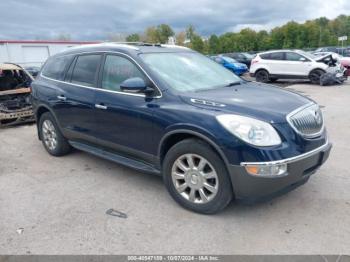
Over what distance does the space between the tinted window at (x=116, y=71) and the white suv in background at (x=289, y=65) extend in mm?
13407

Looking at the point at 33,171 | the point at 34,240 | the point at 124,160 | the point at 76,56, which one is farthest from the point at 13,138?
the point at 34,240

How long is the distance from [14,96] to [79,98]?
190 inches

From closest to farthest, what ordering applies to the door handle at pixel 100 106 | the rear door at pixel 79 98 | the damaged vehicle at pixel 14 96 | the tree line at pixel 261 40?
1. the door handle at pixel 100 106
2. the rear door at pixel 79 98
3. the damaged vehicle at pixel 14 96
4. the tree line at pixel 261 40

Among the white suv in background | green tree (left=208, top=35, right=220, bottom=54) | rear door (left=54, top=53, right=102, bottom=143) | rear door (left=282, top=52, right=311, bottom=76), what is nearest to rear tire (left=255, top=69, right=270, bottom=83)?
the white suv in background

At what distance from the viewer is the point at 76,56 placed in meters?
4.96

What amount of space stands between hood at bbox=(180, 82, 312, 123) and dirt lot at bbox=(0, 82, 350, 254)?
1.07m

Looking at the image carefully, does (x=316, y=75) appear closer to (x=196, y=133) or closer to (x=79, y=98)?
(x=79, y=98)

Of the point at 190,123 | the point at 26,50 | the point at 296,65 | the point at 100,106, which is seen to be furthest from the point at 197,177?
the point at 26,50

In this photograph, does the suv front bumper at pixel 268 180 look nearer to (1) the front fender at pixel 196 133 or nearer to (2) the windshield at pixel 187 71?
(1) the front fender at pixel 196 133

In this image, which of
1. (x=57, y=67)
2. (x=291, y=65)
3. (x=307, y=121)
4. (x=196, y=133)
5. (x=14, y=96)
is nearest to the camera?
(x=196, y=133)

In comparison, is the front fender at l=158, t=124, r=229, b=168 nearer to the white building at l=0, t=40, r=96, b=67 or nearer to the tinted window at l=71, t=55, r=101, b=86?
the tinted window at l=71, t=55, r=101, b=86

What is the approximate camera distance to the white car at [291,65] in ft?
50.8

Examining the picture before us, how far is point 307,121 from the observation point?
3.37 metres

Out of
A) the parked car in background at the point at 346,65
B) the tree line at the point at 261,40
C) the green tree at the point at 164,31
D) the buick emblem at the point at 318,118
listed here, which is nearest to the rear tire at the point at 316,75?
the parked car in background at the point at 346,65
